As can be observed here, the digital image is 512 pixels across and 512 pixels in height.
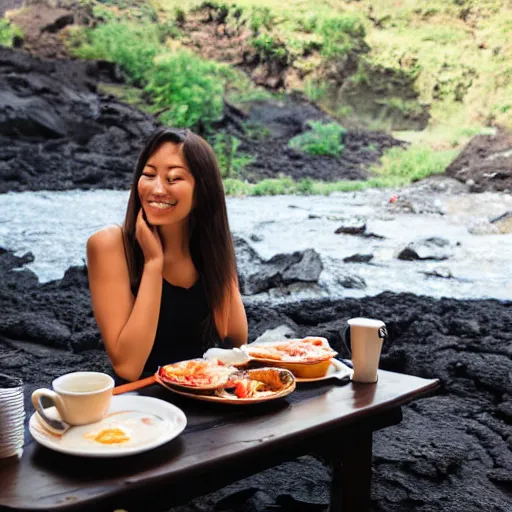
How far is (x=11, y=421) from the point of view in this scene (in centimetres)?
100

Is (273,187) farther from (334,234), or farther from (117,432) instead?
(117,432)

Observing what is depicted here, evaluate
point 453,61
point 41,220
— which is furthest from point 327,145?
point 41,220

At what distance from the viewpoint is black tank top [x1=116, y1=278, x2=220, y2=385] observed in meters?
1.75

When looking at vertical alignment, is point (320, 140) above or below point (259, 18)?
below

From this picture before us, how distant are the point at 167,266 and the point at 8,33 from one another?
548 centimetres

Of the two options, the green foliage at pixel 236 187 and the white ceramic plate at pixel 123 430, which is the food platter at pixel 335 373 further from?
the green foliage at pixel 236 187

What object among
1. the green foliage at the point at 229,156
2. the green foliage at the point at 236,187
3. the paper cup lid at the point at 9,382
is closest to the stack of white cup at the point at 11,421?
the paper cup lid at the point at 9,382

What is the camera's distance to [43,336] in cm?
346

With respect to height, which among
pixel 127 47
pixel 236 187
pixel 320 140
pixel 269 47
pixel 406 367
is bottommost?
pixel 406 367

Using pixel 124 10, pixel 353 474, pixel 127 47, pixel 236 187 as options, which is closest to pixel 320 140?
pixel 236 187

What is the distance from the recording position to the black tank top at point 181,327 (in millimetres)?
1751

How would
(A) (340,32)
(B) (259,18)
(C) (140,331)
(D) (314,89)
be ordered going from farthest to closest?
(D) (314,89)
(A) (340,32)
(B) (259,18)
(C) (140,331)

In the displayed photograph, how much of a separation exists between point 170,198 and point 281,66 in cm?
589

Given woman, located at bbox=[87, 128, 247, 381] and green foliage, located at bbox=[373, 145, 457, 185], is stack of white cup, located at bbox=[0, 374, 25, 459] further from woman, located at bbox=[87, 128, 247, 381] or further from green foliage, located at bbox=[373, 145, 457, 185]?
green foliage, located at bbox=[373, 145, 457, 185]
